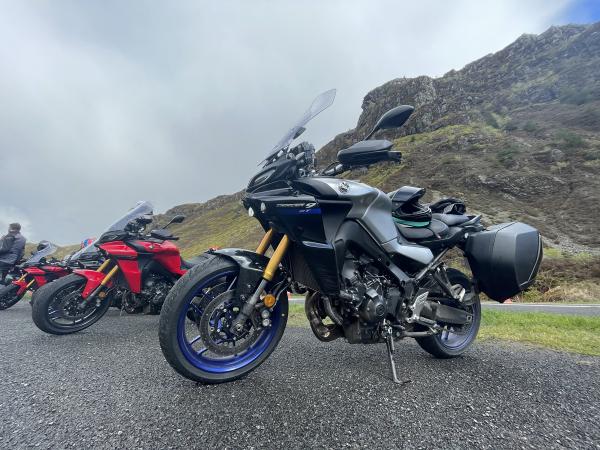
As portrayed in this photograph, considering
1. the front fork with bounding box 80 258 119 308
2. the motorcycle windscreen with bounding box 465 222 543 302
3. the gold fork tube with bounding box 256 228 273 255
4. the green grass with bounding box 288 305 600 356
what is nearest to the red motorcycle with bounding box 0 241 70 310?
the front fork with bounding box 80 258 119 308

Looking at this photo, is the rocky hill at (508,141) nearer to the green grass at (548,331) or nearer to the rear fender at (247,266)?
the green grass at (548,331)

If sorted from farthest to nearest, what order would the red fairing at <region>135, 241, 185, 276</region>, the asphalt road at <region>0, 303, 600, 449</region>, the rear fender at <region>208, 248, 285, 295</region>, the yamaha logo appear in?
the red fairing at <region>135, 241, 185, 276</region> < the yamaha logo < the rear fender at <region>208, 248, 285, 295</region> < the asphalt road at <region>0, 303, 600, 449</region>

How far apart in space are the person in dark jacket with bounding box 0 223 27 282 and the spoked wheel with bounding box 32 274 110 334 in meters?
5.96

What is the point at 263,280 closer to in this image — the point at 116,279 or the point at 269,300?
the point at 269,300

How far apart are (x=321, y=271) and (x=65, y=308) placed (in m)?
4.69

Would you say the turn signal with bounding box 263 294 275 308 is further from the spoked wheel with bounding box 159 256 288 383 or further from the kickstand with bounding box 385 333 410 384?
the kickstand with bounding box 385 333 410 384

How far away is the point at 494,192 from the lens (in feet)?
115

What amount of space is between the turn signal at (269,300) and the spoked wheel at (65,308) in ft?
13.7

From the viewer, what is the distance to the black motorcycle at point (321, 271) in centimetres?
264

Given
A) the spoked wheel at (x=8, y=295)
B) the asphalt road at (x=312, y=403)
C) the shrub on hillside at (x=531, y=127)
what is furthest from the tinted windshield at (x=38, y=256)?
the shrub on hillside at (x=531, y=127)

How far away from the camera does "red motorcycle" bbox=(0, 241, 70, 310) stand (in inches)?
338

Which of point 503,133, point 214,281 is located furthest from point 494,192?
point 214,281

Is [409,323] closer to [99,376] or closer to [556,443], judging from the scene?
[556,443]

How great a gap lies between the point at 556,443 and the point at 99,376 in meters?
3.30
